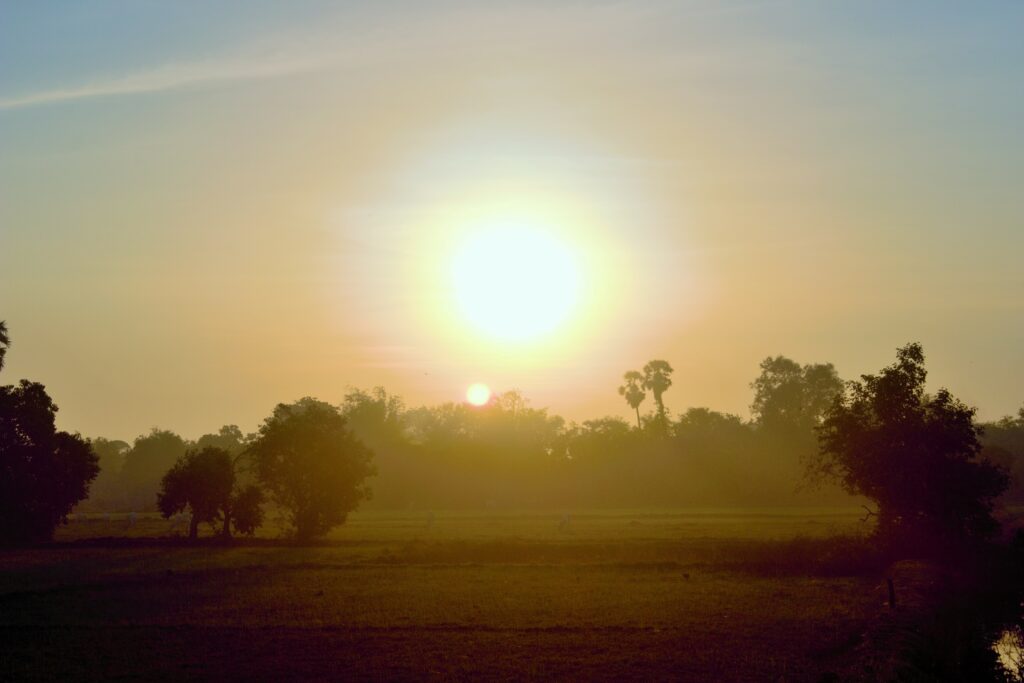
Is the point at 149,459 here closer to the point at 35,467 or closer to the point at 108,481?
the point at 108,481

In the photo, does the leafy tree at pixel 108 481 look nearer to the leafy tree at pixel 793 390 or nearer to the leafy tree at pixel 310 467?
the leafy tree at pixel 310 467

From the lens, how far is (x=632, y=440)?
389ft

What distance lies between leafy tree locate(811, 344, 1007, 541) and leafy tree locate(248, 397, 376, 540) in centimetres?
2691

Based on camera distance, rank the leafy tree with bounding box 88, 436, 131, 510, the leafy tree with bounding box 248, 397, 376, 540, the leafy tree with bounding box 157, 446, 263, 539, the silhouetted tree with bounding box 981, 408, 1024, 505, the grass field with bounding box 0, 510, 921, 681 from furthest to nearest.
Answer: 1. the leafy tree with bounding box 88, 436, 131, 510
2. the silhouetted tree with bounding box 981, 408, 1024, 505
3. the leafy tree with bounding box 248, 397, 376, 540
4. the leafy tree with bounding box 157, 446, 263, 539
5. the grass field with bounding box 0, 510, 921, 681

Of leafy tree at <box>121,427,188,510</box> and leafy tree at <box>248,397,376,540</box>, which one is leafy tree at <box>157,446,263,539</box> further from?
leafy tree at <box>121,427,188,510</box>

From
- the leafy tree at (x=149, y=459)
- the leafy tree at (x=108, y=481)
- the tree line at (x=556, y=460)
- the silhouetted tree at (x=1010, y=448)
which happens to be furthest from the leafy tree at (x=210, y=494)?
the leafy tree at (x=149, y=459)

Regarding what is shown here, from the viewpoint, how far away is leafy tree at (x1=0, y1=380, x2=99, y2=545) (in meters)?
54.5


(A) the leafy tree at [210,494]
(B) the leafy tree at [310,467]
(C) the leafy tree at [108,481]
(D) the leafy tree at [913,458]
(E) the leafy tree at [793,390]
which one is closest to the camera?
(D) the leafy tree at [913,458]

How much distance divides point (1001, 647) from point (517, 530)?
1453 inches

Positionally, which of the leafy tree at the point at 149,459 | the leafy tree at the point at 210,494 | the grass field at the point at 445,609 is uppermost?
the leafy tree at the point at 149,459

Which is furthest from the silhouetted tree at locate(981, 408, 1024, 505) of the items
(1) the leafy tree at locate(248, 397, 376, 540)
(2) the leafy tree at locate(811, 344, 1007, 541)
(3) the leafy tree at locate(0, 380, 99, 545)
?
(3) the leafy tree at locate(0, 380, 99, 545)

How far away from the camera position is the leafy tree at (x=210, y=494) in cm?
5303

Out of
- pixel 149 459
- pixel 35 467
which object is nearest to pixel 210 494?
pixel 35 467

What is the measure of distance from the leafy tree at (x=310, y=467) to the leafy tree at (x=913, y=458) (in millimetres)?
26910
